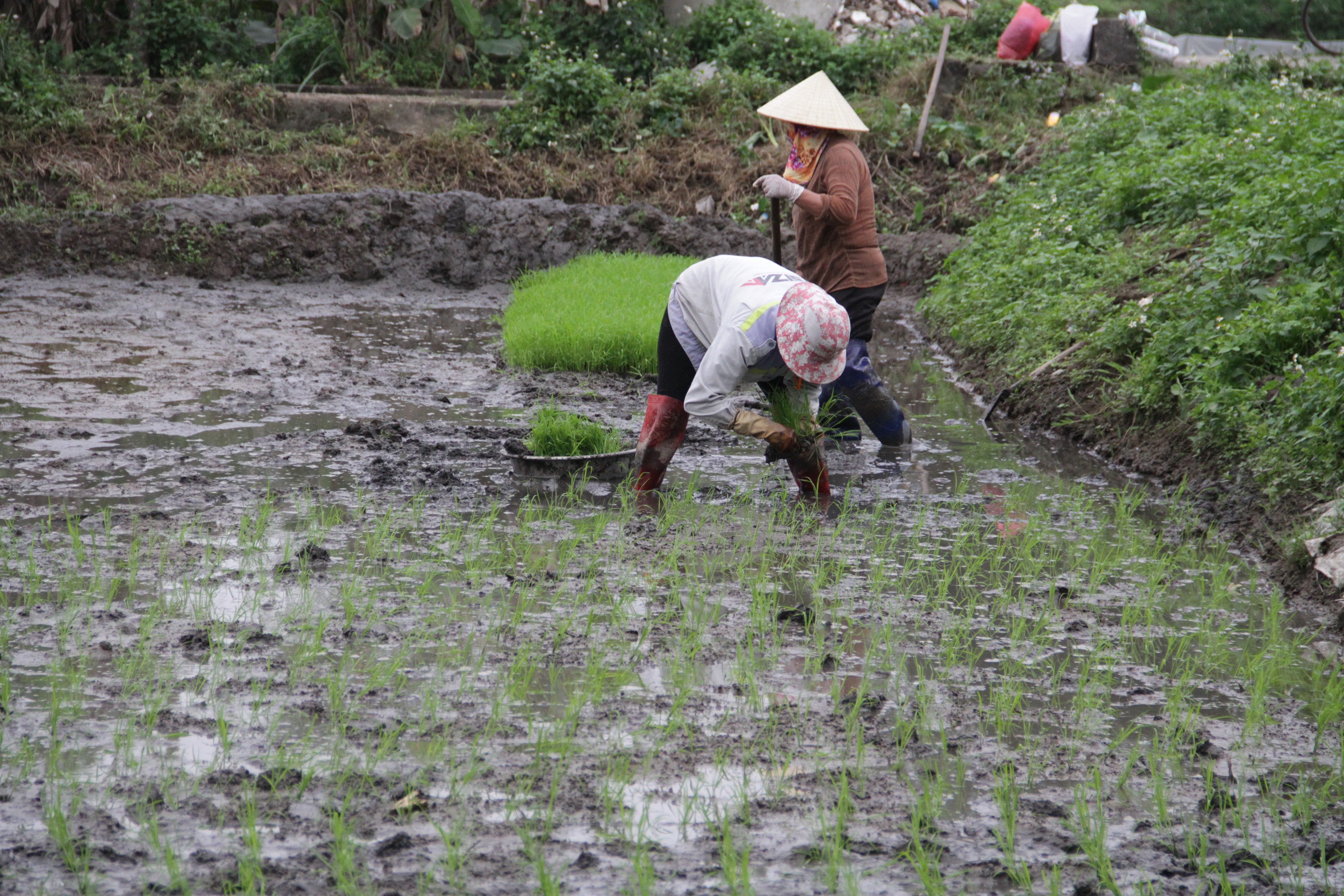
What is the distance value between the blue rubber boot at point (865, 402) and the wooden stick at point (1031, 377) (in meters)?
1.04

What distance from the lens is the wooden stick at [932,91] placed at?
1394 centimetres

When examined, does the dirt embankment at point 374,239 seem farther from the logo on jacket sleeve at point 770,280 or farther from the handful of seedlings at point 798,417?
the logo on jacket sleeve at point 770,280

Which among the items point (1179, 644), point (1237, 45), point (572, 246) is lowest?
point (572, 246)

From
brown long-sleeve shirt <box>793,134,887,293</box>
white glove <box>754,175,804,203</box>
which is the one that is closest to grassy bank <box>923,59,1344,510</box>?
brown long-sleeve shirt <box>793,134,887,293</box>

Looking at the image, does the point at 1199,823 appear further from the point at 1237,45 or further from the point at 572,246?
the point at 1237,45

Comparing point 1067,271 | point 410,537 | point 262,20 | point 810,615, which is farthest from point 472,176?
point 810,615

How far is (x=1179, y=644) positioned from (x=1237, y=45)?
1768 cm

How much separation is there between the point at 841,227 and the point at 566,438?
69.5 inches

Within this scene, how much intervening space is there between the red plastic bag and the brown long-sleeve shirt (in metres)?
10.6

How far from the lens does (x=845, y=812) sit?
2643 mm

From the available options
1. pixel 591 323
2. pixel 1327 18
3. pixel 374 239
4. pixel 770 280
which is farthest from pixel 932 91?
pixel 1327 18

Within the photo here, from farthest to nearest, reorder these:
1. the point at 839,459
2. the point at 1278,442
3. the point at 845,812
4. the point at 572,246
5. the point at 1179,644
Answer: the point at 572,246 → the point at 839,459 → the point at 1278,442 → the point at 1179,644 → the point at 845,812

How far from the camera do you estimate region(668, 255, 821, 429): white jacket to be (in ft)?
14.5

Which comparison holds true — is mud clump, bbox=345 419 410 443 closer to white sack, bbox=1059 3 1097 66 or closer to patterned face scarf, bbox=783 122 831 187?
patterned face scarf, bbox=783 122 831 187
